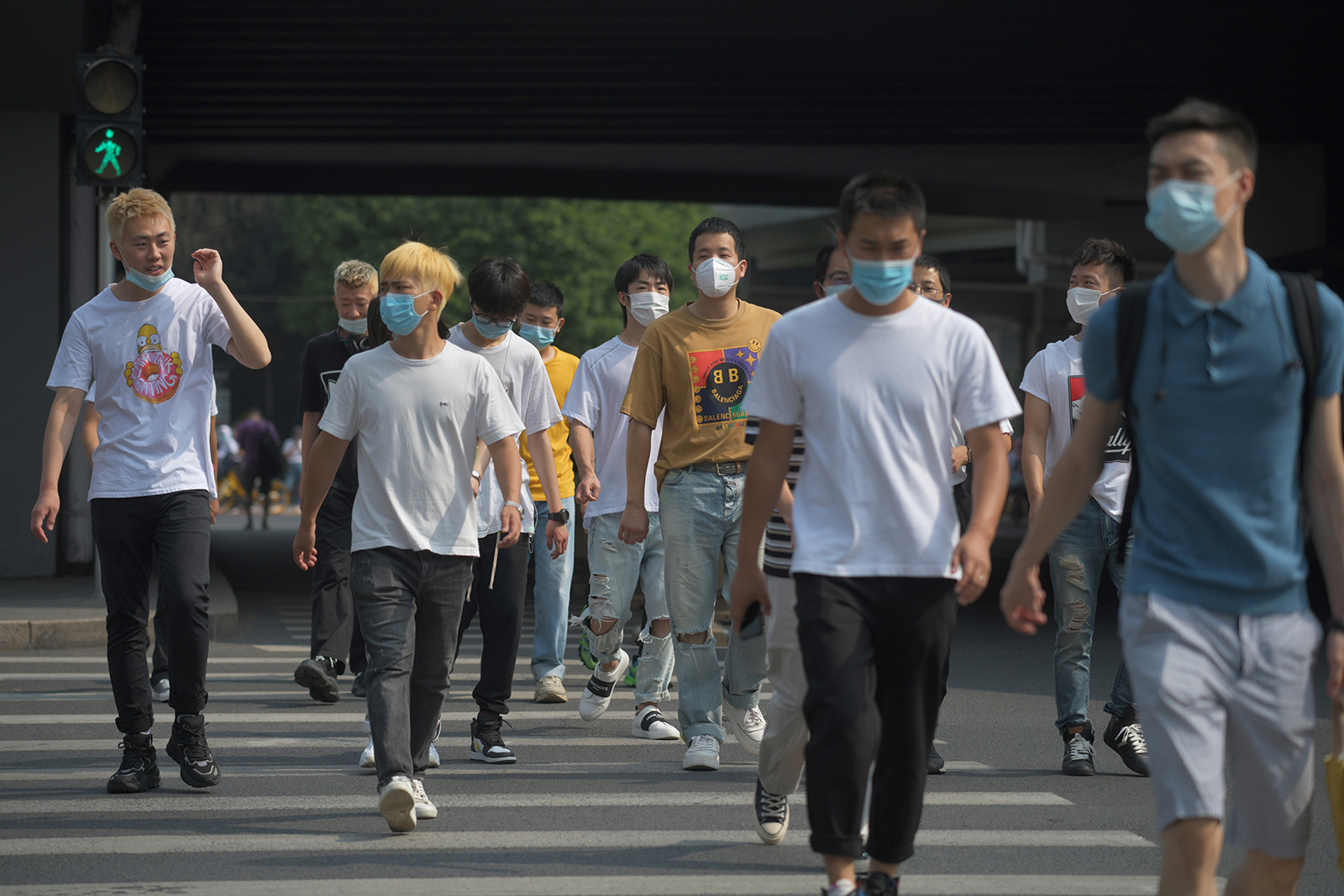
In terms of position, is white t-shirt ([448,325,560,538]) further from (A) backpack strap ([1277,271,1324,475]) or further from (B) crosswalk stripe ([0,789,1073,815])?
(A) backpack strap ([1277,271,1324,475])

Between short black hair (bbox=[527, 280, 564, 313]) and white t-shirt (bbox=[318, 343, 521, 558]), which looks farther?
short black hair (bbox=[527, 280, 564, 313])

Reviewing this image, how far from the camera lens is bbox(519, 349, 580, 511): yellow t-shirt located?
8547 mm

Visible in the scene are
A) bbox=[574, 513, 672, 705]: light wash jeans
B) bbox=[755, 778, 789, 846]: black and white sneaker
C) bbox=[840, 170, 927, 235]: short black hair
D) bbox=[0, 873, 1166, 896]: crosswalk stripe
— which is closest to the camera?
bbox=[840, 170, 927, 235]: short black hair

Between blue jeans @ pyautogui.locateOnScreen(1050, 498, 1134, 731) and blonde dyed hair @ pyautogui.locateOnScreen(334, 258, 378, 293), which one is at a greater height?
blonde dyed hair @ pyautogui.locateOnScreen(334, 258, 378, 293)

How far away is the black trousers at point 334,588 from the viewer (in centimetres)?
845

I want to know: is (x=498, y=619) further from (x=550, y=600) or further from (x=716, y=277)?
(x=550, y=600)

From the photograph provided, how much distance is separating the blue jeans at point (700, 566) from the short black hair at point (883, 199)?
7.36ft

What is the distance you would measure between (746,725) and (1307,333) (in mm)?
3462

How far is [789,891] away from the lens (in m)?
4.71

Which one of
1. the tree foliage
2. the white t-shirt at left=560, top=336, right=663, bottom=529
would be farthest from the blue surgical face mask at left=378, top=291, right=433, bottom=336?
the tree foliage

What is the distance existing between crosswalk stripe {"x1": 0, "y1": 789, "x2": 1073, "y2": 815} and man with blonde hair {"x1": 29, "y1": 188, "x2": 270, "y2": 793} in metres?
0.21

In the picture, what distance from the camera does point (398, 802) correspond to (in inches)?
208

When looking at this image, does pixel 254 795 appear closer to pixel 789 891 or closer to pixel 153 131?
pixel 789 891

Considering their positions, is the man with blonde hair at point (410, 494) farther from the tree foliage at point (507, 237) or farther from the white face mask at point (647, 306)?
the tree foliage at point (507, 237)
